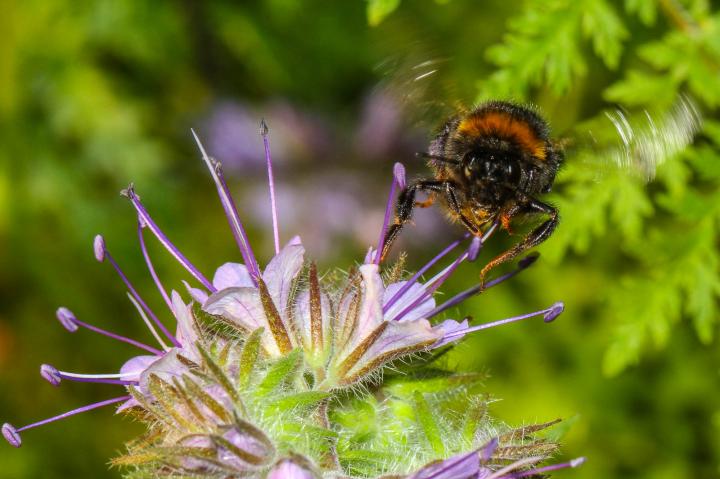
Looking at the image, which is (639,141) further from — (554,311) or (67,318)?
(67,318)

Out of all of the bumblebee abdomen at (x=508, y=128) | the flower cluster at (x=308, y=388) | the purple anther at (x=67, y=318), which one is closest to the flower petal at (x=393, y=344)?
the flower cluster at (x=308, y=388)

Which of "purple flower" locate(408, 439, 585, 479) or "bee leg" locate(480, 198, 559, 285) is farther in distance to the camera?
"bee leg" locate(480, 198, 559, 285)

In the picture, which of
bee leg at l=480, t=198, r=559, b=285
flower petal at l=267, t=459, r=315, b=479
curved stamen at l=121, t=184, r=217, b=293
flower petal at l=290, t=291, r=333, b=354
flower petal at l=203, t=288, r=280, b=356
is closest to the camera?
flower petal at l=267, t=459, r=315, b=479

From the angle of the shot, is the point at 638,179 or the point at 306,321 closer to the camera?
the point at 306,321

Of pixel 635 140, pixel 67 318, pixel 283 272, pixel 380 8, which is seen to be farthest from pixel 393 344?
pixel 380 8

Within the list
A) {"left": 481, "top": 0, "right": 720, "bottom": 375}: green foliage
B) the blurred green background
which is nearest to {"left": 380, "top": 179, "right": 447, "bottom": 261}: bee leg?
{"left": 481, "top": 0, "right": 720, "bottom": 375}: green foliage

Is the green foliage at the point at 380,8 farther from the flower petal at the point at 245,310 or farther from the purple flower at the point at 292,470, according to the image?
the purple flower at the point at 292,470

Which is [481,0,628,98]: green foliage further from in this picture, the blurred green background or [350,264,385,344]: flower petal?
[350,264,385,344]: flower petal

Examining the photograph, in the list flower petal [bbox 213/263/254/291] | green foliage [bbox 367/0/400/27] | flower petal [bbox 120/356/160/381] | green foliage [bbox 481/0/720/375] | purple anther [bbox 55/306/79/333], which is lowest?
green foliage [bbox 481/0/720/375]
